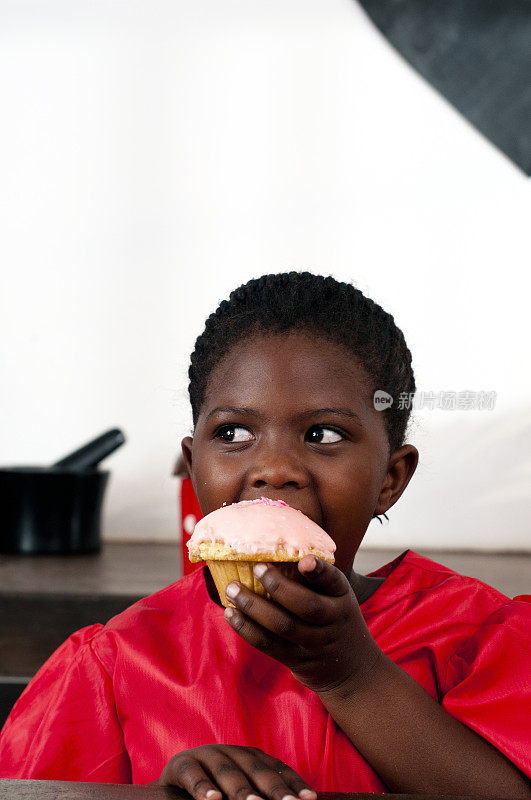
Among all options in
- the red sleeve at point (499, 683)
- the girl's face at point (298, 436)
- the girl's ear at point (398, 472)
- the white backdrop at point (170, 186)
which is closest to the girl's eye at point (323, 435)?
the girl's face at point (298, 436)

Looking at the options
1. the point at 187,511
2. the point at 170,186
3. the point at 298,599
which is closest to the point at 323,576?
the point at 298,599

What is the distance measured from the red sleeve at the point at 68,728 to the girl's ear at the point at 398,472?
31 centimetres

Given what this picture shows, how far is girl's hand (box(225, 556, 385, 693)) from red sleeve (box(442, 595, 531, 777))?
11 cm

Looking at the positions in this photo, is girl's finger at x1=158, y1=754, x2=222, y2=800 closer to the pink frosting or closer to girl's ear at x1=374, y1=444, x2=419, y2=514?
the pink frosting

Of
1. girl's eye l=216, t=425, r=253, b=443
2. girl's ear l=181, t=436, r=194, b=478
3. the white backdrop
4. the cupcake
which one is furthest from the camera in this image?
the white backdrop

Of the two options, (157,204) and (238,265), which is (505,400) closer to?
(238,265)

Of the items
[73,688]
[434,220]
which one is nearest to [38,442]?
[434,220]

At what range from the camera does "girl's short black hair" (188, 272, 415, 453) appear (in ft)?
2.52

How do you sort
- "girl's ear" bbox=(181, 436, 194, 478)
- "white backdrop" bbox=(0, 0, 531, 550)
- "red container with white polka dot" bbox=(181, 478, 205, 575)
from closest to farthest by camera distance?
"girl's ear" bbox=(181, 436, 194, 478), "red container with white polka dot" bbox=(181, 478, 205, 575), "white backdrop" bbox=(0, 0, 531, 550)

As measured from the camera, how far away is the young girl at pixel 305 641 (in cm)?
63

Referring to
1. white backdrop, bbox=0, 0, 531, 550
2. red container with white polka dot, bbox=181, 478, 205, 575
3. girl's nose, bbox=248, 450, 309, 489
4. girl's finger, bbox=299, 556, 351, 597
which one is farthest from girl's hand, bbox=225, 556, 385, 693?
white backdrop, bbox=0, 0, 531, 550

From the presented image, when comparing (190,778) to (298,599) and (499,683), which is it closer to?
(298,599)

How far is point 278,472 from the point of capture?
0.67 m

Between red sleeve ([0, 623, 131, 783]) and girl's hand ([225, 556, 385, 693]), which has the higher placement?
girl's hand ([225, 556, 385, 693])
